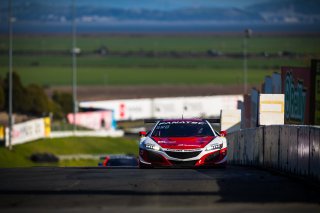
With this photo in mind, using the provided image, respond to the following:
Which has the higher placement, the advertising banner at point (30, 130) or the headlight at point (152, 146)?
the headlight at point (152, 146)

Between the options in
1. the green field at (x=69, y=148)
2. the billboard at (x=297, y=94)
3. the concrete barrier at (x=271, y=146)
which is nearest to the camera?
the concrete barrier at (x=271, y=146)

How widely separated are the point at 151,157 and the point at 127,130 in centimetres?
5223

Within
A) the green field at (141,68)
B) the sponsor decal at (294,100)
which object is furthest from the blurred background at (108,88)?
the sponsor decal at (294,100)

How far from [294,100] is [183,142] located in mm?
7789

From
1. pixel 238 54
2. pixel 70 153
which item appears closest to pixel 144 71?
Answer: pixel 238 54

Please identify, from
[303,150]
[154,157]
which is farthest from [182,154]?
[303,150]

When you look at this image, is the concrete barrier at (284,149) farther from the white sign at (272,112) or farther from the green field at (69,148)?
the green field at (69,148)

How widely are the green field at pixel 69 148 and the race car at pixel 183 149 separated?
25.4m

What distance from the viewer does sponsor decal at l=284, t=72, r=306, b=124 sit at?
91.7ft

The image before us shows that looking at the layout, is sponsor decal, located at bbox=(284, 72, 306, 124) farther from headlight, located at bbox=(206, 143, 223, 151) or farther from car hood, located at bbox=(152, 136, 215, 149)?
car hood, located at bbox=(152, 136, 215, 149)

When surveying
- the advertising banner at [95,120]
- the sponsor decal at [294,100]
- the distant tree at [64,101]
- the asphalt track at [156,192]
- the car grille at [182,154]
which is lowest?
the advertising banner at [95,120]

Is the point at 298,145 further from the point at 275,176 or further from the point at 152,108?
the point at 152,108

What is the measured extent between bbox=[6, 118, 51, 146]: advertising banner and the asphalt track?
35135 millimetres

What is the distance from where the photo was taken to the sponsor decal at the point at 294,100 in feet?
91.7
